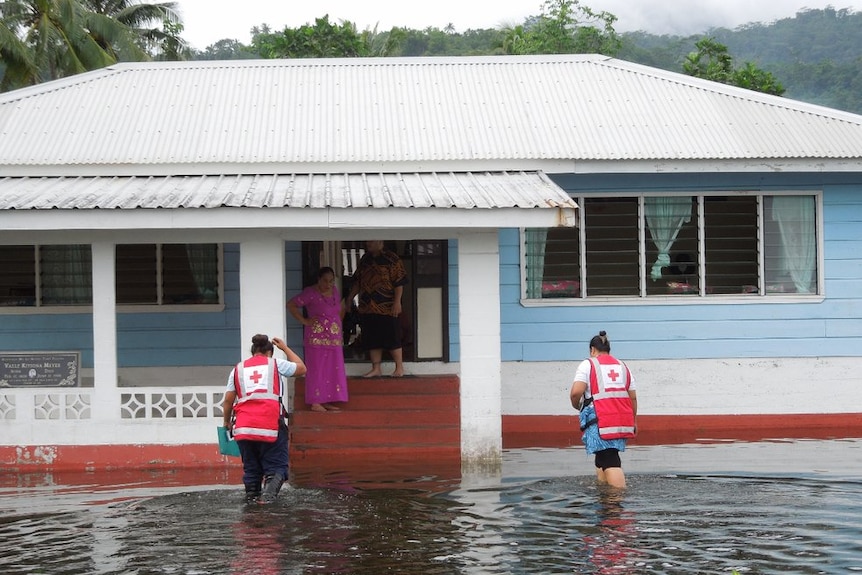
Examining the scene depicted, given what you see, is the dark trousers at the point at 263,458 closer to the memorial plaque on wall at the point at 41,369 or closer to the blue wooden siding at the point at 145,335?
the memorial plaque on wall at the point at 41,369

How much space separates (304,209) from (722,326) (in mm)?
5728

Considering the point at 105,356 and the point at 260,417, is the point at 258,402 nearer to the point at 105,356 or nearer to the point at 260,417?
the point at 260,417

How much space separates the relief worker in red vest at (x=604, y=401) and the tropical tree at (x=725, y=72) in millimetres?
26056

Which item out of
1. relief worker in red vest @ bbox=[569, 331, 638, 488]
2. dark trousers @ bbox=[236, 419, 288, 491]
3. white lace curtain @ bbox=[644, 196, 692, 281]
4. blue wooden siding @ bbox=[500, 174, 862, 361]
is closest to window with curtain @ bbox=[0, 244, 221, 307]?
blue wooden siding @ bbox=[500, 174, 862, 361]

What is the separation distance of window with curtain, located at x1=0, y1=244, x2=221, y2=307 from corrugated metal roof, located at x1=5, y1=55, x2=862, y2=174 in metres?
1.40

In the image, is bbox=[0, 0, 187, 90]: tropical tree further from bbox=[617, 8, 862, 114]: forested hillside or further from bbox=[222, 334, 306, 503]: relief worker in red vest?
bbox=[617, 8, 862, 114]: forested hillside

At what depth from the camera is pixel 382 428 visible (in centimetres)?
1252

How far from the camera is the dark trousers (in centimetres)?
979

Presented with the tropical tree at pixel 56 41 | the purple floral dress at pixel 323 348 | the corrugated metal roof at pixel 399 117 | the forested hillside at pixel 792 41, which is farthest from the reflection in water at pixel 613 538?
the forested hillside at pixel 792 41

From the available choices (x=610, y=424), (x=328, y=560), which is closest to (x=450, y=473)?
(x=610, y=424)

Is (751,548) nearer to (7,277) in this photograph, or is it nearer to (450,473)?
(450,473)

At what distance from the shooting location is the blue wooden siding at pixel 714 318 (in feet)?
46.0

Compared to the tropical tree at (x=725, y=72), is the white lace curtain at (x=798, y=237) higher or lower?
lower

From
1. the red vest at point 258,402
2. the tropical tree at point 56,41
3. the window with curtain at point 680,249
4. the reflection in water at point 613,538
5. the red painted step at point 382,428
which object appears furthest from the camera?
the tropical tree at point 56,41
